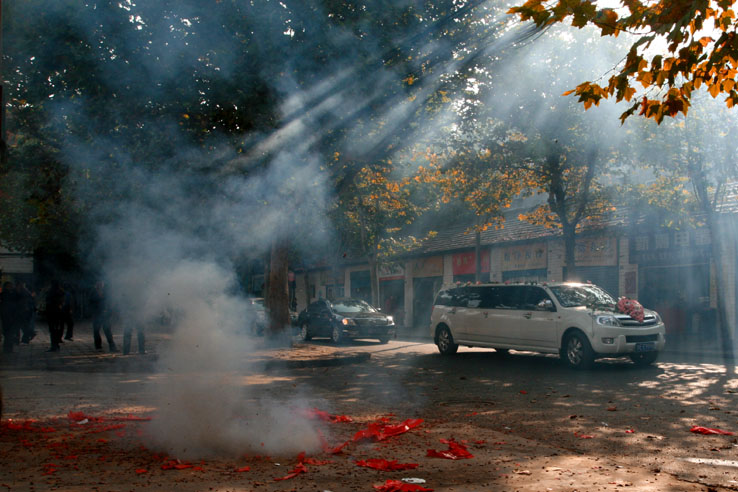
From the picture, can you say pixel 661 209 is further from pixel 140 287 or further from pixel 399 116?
pixel 140 287

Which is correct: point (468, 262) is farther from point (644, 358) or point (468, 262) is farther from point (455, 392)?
point (455, 392)

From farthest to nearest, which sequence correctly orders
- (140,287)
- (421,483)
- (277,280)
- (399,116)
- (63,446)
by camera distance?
(277,280) → (399,116) → (140,287) → (63,446) → (421,483)

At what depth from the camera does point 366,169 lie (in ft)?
62.3

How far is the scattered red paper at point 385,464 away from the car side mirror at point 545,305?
866 centimetres

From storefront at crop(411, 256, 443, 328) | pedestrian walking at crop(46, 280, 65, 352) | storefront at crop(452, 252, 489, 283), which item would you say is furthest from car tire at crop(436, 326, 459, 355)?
storefront at crop(411, 256, 443, 328)

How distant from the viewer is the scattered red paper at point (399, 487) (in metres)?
4.62

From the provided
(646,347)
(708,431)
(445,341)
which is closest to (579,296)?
(646,347)

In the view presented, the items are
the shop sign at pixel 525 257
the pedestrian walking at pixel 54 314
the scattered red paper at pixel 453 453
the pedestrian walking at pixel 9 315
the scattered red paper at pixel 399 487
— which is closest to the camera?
the scattered red paper at pixel 399 487

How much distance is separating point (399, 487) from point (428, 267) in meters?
33.5

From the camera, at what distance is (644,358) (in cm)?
1359

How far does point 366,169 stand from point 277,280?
4.04m

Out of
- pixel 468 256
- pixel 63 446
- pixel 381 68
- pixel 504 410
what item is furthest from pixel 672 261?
pixel 63 446

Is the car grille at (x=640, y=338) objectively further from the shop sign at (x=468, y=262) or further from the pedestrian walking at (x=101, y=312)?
the shop sign at (x=468, y=262)

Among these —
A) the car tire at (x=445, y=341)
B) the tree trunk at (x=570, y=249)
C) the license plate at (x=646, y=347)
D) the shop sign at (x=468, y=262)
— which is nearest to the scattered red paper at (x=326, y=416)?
the license plate at (x=646, y=347)
